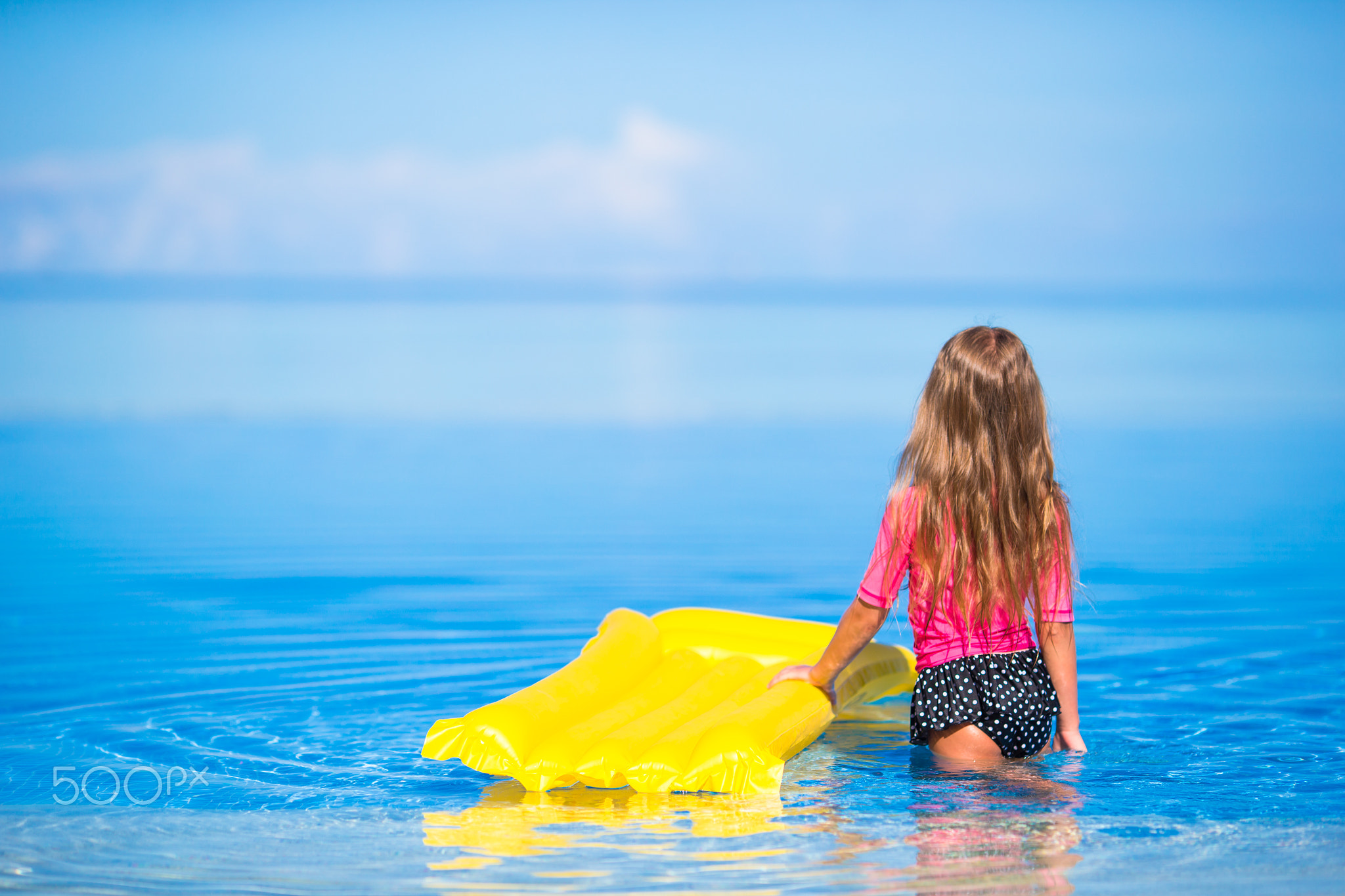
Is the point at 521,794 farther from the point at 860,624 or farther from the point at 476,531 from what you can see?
the point at 476,531

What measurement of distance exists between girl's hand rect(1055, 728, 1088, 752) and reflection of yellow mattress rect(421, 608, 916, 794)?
0.47m

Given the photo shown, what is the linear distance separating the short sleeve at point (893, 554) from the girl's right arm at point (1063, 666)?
1.04 feet

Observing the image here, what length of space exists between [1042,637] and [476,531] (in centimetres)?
402

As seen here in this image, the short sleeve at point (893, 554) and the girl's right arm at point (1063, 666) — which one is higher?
the short sleeve at point (893, 554)

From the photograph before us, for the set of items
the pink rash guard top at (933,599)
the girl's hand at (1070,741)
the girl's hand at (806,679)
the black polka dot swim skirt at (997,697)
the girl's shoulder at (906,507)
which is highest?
the girl's shoulder at (906,507)

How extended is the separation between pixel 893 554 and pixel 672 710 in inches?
24.9

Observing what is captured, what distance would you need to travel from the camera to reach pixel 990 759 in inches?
103

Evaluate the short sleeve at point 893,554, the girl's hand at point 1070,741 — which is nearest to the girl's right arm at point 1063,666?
the girl's hand at point 1070,741

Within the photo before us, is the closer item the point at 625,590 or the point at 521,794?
the point at 521,794

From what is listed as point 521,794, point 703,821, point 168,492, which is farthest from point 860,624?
point 168,492

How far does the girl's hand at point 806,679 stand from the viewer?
2.83m

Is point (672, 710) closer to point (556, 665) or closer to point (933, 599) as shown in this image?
point (933, 599)

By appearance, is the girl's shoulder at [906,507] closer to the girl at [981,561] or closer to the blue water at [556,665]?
the girl at [981,561]

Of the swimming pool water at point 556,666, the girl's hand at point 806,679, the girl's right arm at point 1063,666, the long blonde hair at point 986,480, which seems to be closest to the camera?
the swimming pool water at point 556,666
